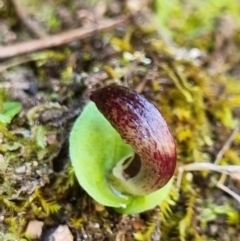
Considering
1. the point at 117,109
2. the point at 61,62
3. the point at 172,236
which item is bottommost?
the point at 172,236

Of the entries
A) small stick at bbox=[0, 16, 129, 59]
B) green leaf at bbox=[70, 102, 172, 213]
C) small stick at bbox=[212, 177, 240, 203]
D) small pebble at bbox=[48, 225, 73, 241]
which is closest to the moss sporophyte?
green leaf at bbox=[70, 102, 172, 213]

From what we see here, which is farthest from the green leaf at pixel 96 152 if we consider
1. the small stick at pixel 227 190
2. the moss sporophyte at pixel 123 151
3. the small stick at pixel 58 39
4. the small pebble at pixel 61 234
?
the small stick at pixel 58 39

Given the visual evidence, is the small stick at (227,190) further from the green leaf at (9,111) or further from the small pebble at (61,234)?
the green leaf at (9,111)

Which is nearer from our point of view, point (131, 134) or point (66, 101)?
point (131, 134)

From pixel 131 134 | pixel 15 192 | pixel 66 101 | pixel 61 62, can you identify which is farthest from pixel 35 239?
pixel 61 62

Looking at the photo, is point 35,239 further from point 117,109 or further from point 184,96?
point 184,96

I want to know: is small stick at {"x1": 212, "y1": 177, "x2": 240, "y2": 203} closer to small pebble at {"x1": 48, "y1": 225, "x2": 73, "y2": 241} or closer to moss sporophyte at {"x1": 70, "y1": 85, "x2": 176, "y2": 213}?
moss sporophyte at {"x1": 70, "y1": 85, "x2": 176, "y2": 213}
